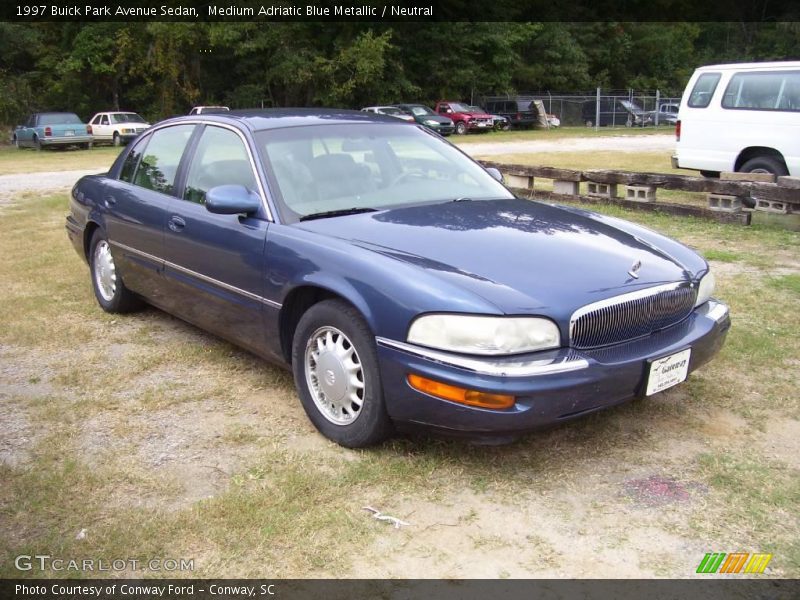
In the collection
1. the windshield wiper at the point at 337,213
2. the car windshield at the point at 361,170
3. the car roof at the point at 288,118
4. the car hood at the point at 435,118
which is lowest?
the windshield wiper at the point at 337,213

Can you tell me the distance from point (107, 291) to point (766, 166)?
8.46m

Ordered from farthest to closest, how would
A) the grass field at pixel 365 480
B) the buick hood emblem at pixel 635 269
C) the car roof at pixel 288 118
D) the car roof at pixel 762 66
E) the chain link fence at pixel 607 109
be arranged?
the chain link fence at pixel 607 109 → the car roof at pixel 762 66 → the car roof at pixel 288 118 → the buick hood emblem at pixel 635 269 → the grass field at pixel 365 480

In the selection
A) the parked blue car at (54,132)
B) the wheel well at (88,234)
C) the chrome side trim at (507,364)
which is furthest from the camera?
the parked blue car at (54,132)

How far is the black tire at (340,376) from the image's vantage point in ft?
10.6

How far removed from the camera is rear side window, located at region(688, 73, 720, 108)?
35.3ft

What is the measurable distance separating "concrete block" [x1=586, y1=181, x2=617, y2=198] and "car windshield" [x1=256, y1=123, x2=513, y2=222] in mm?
5777

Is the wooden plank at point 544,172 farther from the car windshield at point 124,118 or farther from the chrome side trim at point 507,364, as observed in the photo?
the car windshield at point 124,118

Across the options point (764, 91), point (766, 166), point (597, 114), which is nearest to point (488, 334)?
point (766, 166)

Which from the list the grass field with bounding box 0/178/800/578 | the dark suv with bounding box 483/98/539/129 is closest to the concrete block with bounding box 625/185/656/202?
the grass field with bounding box 0/178/800/578

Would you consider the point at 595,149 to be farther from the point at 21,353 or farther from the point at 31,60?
the point at 31,60

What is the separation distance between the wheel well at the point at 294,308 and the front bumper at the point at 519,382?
0.59m

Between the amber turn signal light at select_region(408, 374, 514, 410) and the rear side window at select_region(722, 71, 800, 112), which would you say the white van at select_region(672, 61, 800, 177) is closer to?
the rear side window at select_region(722, 71, 800, 112)

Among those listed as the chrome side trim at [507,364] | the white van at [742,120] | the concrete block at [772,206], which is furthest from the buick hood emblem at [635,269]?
the white van at [742,120]

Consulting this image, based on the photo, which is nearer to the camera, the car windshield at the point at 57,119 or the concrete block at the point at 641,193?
the concrete block at the point at 641,193
